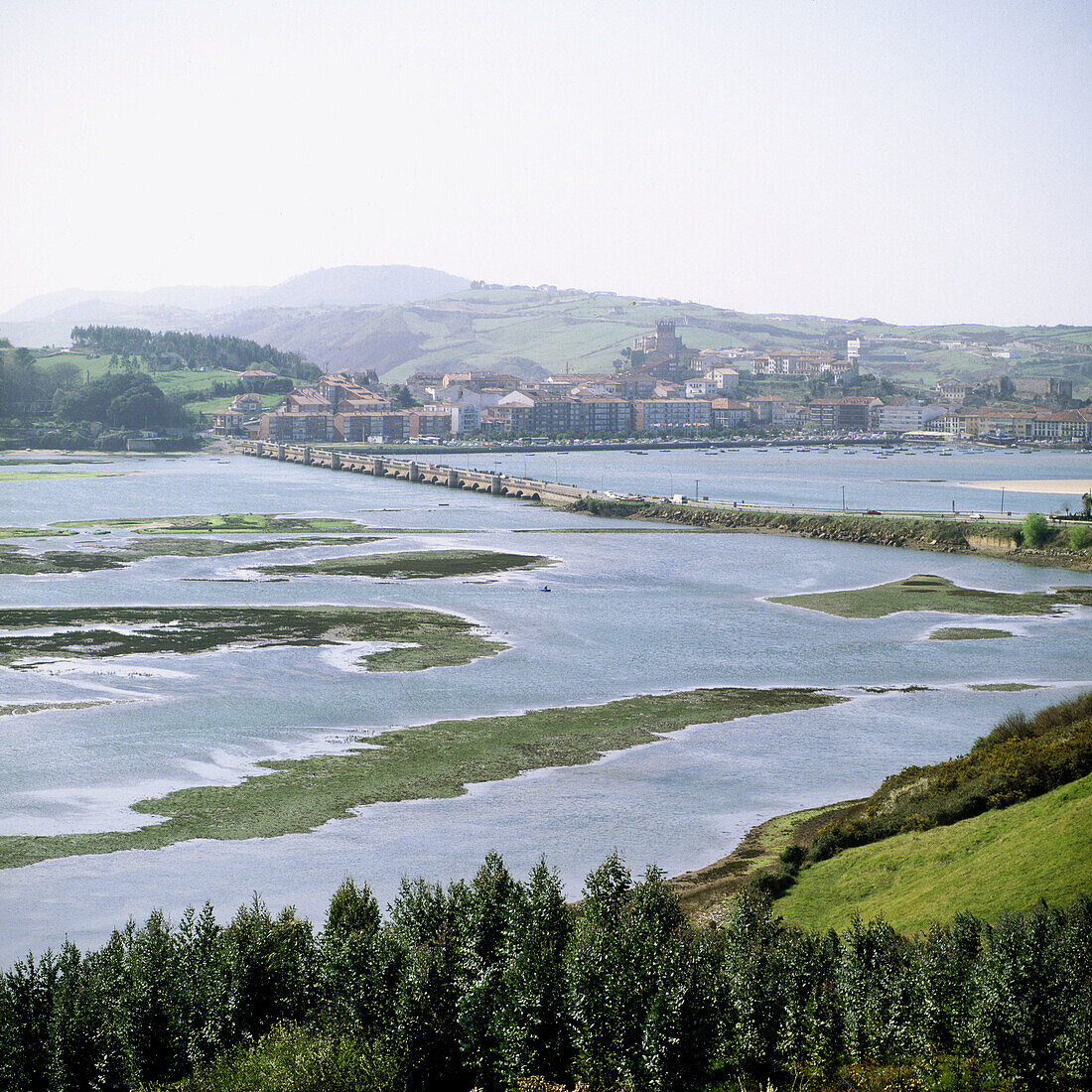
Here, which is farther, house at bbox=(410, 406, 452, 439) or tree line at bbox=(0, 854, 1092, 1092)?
house at bbox=(410, 406, 452, 439)

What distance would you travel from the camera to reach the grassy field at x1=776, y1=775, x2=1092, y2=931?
9.58 metres

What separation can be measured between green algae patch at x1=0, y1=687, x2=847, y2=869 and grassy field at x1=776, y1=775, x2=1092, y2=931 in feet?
16.7

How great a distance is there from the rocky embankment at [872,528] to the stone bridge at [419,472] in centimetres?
507

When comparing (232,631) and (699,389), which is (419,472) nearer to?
(232,631)

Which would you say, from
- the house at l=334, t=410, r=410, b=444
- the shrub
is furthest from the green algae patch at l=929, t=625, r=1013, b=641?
the house at l=334, t=410, r=410, b=444

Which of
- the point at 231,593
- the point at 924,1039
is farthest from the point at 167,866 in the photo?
the point at 231,593

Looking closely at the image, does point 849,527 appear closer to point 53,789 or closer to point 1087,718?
point 1087,718

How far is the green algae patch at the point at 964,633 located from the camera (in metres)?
24.5

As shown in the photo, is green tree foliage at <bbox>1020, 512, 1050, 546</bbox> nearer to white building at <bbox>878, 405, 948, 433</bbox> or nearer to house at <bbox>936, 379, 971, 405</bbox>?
white building at <bbox>878, 405, 948, 433</bbox>

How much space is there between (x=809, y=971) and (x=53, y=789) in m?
10.0

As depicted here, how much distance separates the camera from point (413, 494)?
61031mm

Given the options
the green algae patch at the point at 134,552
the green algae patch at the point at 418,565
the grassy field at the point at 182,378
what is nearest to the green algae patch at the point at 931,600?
the green algae patch at the point at 418,565

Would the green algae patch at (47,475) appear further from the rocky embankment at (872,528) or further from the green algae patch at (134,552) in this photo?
the rocky embankment at (872,528)

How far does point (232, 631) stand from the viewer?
23.9 metres
